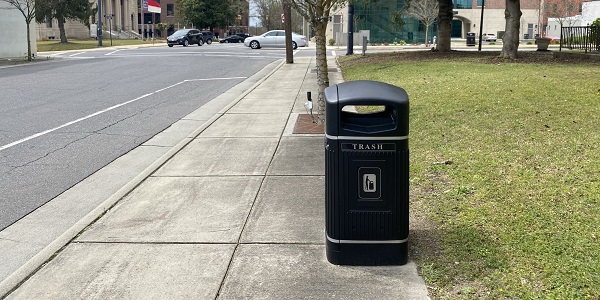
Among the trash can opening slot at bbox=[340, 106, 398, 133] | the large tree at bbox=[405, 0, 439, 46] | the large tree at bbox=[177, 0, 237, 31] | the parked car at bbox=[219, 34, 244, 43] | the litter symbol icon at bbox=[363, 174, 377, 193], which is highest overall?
the large tree at bbox=[177, 0, 237, 31]

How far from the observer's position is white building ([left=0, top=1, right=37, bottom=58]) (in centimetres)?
3466

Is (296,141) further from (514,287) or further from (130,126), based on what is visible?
(514,287)

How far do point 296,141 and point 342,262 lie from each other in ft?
16.4

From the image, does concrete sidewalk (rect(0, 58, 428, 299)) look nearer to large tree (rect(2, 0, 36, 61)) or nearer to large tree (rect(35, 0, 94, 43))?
large tree (rect(2, 0, 36, 61))

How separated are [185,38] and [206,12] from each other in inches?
1502

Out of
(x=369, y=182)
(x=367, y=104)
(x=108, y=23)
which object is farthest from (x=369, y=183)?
(x=108, y=23)

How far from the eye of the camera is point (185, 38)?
5472 cm

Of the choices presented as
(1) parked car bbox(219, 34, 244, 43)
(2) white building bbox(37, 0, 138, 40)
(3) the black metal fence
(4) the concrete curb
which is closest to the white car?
(3) the black metal fence

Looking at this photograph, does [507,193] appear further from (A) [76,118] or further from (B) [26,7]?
(B) [26,7]

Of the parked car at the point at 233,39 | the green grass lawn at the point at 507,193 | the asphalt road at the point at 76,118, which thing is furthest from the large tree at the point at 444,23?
the parked car at the point at 233,39

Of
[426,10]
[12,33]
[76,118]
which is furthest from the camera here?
[426,10]

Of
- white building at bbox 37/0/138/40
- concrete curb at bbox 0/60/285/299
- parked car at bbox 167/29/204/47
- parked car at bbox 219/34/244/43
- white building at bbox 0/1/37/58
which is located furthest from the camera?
white building at bbox 37/0/138/40

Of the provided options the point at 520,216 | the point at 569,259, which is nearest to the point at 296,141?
the point at 520,216

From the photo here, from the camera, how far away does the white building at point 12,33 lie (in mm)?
34656
